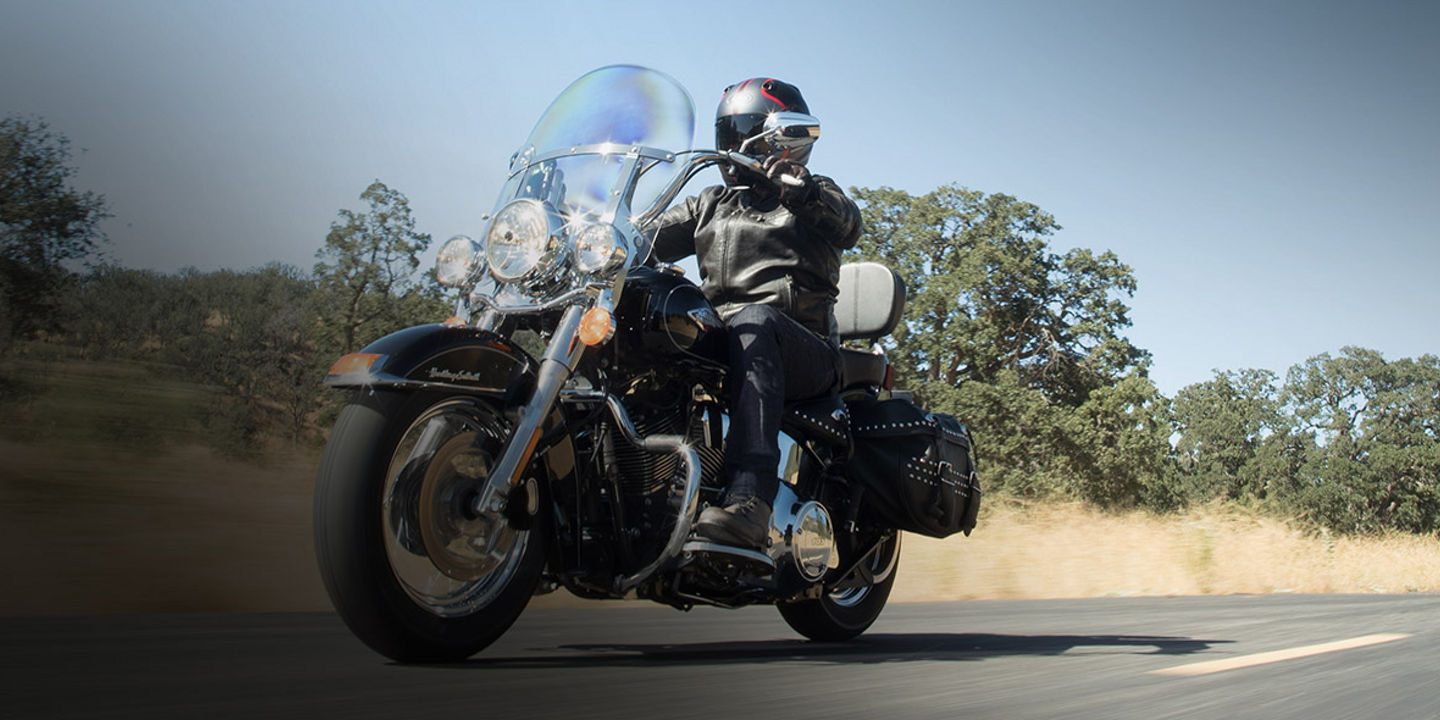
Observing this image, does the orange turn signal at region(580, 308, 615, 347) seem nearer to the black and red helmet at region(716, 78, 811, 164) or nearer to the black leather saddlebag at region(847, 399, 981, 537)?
the black and red helmet at region(716, 78, 811, 164)

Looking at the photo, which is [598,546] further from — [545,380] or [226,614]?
[226,614]

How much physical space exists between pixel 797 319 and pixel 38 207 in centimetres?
1366

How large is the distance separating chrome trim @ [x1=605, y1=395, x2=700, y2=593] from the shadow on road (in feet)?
0.84

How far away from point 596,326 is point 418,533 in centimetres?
67

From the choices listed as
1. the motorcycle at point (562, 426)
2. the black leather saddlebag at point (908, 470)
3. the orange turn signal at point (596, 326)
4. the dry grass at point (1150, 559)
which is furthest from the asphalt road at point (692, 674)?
the dry grass at point (1150, 559)

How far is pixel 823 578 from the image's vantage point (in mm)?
3975

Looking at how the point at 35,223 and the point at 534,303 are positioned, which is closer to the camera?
the point at 534,303

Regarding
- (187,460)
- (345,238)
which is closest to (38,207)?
(345,238)

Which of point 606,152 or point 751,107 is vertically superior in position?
point 751,107

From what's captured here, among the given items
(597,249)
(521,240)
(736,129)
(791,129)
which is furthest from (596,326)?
(736,129)

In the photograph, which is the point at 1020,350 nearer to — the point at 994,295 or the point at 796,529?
the point at 994,295

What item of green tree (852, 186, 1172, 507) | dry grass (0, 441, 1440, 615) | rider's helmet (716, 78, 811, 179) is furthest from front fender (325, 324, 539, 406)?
green tree (852, 186, 1172, 507)

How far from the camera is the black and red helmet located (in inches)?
161

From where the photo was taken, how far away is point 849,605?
4512 mm
